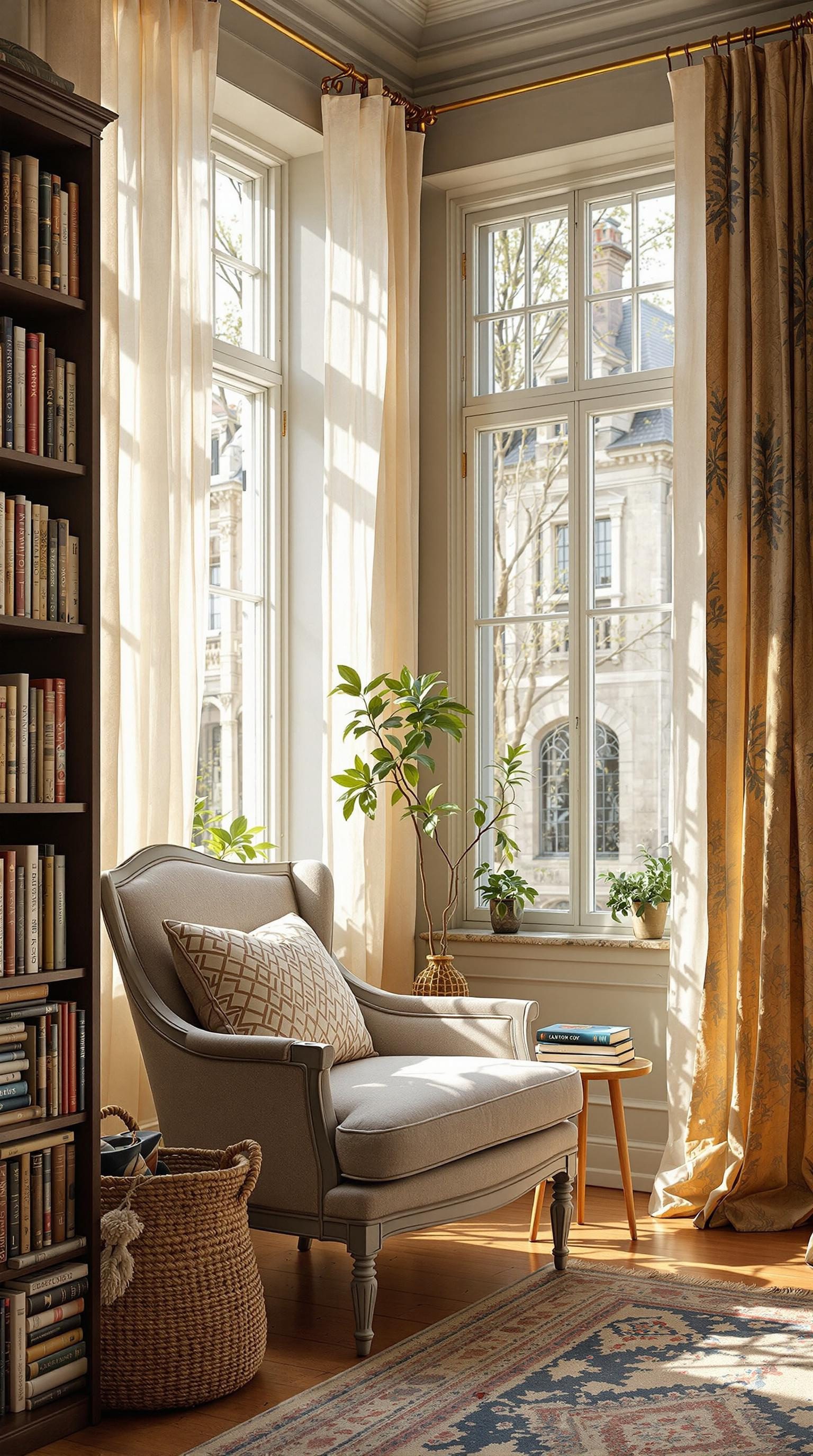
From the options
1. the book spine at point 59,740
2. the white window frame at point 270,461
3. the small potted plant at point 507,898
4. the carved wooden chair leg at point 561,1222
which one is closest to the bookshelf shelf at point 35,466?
the book spine at point 59,740

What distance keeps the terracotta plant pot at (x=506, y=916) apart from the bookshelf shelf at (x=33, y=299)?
248 cm

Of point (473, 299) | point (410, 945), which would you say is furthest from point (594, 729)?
point (473, 299)

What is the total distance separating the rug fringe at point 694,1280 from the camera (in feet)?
10.4

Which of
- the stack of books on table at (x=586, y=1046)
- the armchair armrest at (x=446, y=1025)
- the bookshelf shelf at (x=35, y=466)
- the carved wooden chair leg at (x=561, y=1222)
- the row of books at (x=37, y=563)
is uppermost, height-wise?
the bookshelf shelf at (x=35, y=466)

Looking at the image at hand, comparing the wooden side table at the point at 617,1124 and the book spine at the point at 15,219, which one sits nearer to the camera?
the book spine at the point at 15,219

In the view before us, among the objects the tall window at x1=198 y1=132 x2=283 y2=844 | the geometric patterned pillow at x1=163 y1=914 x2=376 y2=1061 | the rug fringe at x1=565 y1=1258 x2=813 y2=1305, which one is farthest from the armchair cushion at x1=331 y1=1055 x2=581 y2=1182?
the tall window at x1=198 y1=132 x2=283 y2=844

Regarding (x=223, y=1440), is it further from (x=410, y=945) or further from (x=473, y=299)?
(x=473, y=299)

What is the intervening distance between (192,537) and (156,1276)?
5.99ft

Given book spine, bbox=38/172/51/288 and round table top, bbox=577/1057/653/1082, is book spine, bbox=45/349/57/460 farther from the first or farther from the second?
round table top, bbox=577/1057/653/1082

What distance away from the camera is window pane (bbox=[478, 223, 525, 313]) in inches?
189

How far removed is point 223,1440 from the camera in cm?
240

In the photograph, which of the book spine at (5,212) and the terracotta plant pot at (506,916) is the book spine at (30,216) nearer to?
the book spine at (5,212)

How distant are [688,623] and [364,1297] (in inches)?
83.1

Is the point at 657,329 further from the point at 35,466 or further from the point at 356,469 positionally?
the point at 35,466
